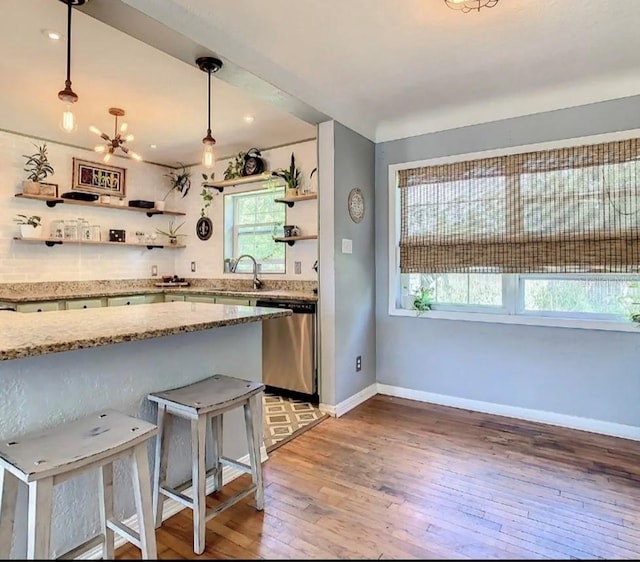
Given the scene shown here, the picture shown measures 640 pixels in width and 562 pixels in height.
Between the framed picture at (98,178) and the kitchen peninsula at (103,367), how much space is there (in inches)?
114

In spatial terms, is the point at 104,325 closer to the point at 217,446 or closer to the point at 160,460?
the point at 160,460

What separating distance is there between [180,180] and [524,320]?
4251 millimetres

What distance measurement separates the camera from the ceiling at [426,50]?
209cm

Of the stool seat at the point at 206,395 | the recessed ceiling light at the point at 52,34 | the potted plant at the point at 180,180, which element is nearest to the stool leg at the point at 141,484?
the stool seat at the point at 206,395

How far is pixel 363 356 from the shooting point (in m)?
3.71

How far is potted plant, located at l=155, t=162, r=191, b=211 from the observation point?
17.4 ft

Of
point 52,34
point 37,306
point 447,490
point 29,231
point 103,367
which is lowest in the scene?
point 447,490

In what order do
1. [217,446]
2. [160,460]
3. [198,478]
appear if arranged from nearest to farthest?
[198,478] < [160,460] < [217,446]

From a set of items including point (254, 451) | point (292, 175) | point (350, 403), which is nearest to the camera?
point (254, 451)

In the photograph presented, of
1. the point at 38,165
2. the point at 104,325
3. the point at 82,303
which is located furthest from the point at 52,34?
the point at 82,303

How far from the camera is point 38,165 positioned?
4.14 m

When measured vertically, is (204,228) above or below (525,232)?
above

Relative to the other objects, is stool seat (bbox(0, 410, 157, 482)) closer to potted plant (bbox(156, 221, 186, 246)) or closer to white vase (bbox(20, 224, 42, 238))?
white vase (bbox(20, 224, 42, 238))

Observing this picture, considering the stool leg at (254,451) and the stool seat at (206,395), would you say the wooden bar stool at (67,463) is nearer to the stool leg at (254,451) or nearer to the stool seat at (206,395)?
the stool seat at (206,395)
